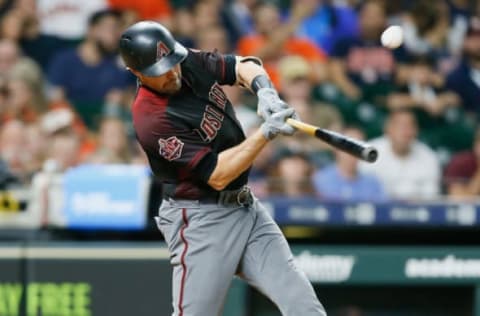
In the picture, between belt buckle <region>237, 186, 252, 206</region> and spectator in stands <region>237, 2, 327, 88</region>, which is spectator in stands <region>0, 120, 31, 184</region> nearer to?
spectator in stands <region>237, 2, 327, 88</region>

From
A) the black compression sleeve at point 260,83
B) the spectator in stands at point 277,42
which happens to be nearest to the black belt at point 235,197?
the black compression sleeve at point 260,83

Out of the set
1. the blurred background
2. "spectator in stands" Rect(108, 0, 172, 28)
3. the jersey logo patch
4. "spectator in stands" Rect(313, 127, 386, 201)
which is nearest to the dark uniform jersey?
the jersey logo patch

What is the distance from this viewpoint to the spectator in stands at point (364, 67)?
7332mm

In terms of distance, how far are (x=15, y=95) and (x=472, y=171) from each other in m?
3.16

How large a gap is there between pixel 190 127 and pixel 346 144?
0.66 m

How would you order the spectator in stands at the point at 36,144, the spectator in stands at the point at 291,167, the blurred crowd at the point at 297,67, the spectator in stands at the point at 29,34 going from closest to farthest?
the spectator in stands at the point at 291,167
the spectator in stands at the point at 36,144
the blurred crowd at the point at 297,67
the spectator in stands at the point at 29,34

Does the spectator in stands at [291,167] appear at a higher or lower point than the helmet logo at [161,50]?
lower

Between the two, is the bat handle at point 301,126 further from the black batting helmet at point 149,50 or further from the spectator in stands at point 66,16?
the spectator in stands at point 66,16

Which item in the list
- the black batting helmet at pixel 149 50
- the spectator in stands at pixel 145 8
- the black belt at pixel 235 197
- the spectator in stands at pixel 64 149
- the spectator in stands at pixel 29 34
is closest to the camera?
the black batting helmet at pixel 149 50

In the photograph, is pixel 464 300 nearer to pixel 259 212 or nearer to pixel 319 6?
pixel 259 212

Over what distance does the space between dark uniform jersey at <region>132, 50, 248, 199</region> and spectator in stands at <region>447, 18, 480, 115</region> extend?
3578 millimetres

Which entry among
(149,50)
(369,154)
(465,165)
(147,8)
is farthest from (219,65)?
(147,8)

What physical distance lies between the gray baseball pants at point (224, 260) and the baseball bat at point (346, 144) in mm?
565

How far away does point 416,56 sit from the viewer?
7.42 metres
